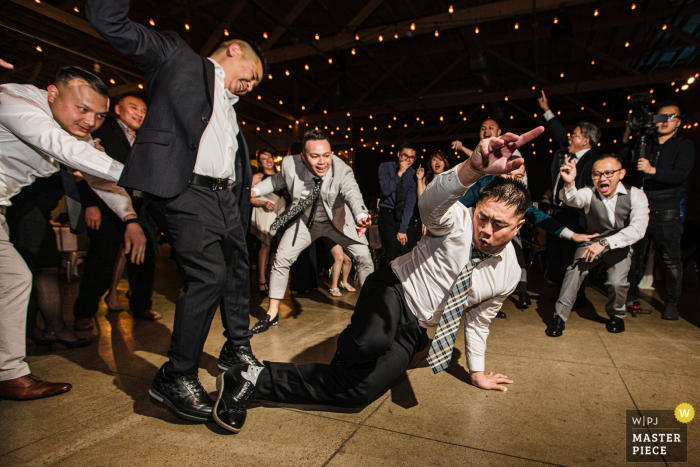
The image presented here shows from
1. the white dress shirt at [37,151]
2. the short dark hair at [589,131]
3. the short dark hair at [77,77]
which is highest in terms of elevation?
the short dark hair at [589,131]

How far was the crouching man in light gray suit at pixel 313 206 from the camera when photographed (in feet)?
9.71

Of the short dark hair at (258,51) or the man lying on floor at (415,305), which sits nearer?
the man lying on floor at (415,305)

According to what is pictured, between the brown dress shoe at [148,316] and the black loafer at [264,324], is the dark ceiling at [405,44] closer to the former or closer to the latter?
the brown dress shoe at [148,316]

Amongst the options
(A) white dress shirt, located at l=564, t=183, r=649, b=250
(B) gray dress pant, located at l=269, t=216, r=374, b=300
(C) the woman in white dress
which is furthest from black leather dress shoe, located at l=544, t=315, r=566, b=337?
(C) the woman in white dress

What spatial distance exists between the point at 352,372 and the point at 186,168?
3.67 ft

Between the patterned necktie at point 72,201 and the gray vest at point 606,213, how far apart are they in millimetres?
3802

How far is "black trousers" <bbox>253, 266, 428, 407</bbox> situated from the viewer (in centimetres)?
151

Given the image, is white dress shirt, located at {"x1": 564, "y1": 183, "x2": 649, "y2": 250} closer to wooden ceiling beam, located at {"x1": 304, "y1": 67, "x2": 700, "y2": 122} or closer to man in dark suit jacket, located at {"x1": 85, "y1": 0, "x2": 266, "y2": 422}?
man in dark suit jacket, located at {"x1": 85, "y1": 0, "x2": 266, "y2": 422}

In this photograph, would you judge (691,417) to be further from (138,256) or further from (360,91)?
(360,91)

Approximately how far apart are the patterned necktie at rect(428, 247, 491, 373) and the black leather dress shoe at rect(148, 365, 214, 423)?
0.99 metres

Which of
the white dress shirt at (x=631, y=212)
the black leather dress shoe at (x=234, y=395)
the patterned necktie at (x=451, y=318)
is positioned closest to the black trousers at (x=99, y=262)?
the black leather dress shoe at (x=234, y=395)

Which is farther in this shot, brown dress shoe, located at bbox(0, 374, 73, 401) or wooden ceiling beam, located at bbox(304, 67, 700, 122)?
wooden ceiling beam, located at bbox(304, 67, 700, 122)

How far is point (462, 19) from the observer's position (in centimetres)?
669

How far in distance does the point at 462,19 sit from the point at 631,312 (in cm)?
579
